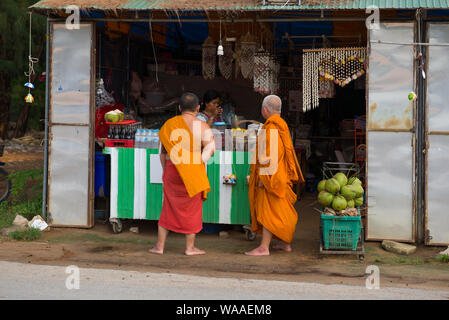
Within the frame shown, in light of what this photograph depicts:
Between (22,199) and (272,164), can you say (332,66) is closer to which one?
(272,164)

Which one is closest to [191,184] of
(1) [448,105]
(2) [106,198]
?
(2) [106,198]

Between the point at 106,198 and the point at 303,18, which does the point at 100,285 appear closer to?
the point at 106,198

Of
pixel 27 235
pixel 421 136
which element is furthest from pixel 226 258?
pixel 421 136

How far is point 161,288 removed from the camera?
5.54 meters

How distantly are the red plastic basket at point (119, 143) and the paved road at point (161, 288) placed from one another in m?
2.26

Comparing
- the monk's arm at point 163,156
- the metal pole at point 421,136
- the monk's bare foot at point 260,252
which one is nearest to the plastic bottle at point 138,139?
the monk's arm at point 163,156

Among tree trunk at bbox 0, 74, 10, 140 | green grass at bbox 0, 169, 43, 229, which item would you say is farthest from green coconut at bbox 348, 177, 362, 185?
tree trunk at bbox 0, 74, 10, 140

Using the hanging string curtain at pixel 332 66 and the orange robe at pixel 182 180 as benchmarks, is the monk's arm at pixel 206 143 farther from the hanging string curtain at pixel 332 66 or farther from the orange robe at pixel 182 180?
the hanging string curtain at pixel 332 66

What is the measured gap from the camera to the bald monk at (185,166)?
6867mm

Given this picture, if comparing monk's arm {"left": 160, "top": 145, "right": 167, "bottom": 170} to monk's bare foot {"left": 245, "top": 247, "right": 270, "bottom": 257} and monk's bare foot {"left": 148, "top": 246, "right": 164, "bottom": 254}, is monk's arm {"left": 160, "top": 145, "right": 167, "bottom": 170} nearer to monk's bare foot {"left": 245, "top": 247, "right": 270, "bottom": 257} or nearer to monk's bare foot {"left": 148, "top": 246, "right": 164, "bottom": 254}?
monk's bare foot {"left": 148, "top": 246, "right": 164, "bottom": 254}

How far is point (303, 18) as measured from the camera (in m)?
7.79

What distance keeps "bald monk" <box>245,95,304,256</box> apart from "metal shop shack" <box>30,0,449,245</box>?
68cm

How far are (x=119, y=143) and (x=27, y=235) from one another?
162 cm

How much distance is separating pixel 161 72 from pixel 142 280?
599cm
